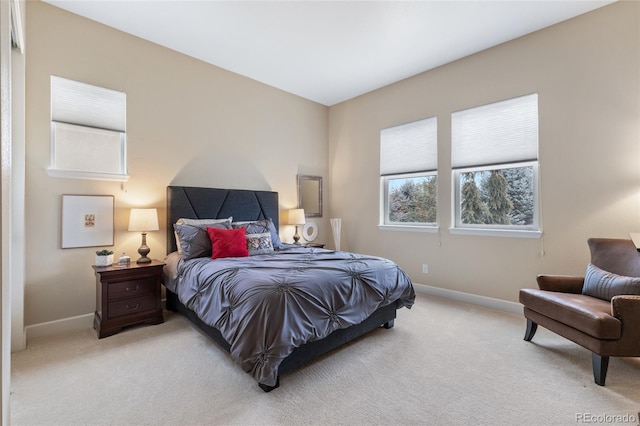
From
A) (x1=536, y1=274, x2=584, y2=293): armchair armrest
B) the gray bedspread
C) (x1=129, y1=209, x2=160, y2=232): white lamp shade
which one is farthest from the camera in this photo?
(x1=129, y1=209, x2=160, y2=232): white lamp shade

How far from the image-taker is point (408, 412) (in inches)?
68.9

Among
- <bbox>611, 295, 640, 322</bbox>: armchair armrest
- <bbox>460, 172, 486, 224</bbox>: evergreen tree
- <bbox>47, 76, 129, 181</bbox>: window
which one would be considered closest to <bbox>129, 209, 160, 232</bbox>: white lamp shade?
<bbox>47, 76, 129, 181</bbox>: window

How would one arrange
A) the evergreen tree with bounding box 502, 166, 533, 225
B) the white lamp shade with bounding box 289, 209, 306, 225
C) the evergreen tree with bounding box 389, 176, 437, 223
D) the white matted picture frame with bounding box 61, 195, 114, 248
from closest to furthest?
the white matted picture frame with bounding box 61, 195, 114, 248 < the evergreen tree with bounding box 502, 166, 533, 225 < the evergreen tree with bounding box 389, 176, 437, 223 < the white lamp shade with bounding box 289, 209, 306, 225

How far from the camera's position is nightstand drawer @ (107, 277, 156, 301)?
9.16ft

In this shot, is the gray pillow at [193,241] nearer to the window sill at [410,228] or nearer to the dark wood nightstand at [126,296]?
the dark wood nightstand at [126,296]

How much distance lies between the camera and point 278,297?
197cm

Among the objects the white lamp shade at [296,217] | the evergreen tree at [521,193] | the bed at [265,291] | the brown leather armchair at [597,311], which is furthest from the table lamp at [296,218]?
the brown leather armchair at [597,311]

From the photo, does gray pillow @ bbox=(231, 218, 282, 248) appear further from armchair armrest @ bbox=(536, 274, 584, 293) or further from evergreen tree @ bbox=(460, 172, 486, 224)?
armchair armrest @ bbox=(536, 274, 584, 293)

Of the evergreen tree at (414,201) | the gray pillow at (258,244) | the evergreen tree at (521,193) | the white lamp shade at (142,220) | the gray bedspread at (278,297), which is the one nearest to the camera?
the gray bedspread at (278,297)

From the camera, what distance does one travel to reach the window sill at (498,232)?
327cm

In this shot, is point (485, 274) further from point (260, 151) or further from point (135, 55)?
point (135, 55)

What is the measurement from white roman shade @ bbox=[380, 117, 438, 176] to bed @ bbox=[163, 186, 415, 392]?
1.99 m

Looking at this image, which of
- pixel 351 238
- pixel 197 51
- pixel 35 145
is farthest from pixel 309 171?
pixel 35 145

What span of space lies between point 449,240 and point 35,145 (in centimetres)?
474
